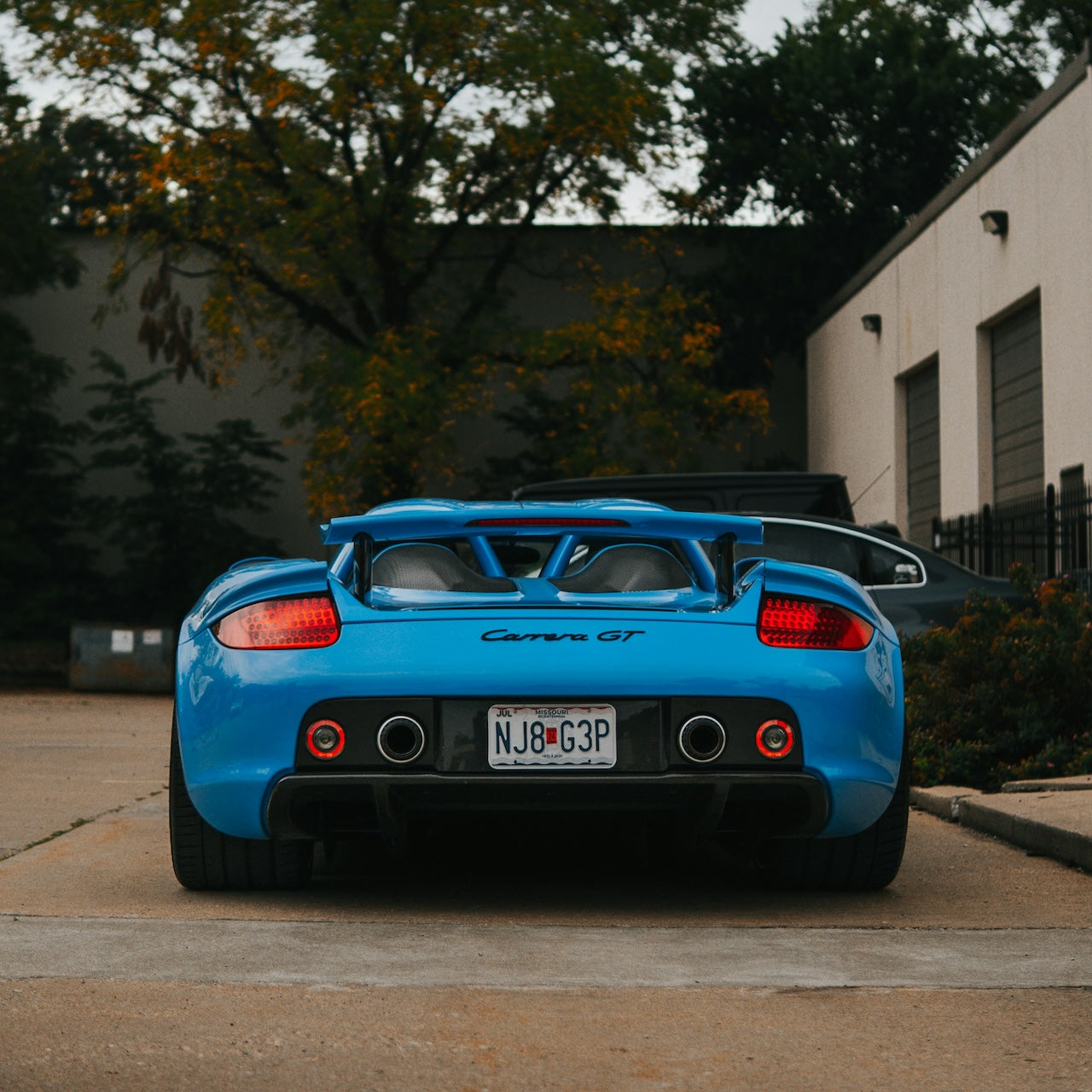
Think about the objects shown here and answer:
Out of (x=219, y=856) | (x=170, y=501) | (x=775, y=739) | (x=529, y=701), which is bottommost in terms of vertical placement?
(x=219, y=856)

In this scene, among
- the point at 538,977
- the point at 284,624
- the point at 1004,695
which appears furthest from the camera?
the point at 1004,695

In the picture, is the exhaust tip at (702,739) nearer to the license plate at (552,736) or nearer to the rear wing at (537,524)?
the license plate at (552,736)

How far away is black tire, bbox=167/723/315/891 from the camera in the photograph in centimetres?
553

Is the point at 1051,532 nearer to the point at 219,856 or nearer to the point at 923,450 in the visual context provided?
the point at 923,450

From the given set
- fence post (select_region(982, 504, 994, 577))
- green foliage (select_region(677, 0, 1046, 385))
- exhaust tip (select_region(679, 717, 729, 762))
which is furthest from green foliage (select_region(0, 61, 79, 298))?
exhaust tip (select_region(679, 717, 729, 762))

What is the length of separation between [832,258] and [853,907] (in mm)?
27715

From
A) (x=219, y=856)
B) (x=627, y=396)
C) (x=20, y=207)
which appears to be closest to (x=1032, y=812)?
(x=219, y=856)

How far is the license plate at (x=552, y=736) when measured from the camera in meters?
5.06

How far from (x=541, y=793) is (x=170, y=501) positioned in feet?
90.8

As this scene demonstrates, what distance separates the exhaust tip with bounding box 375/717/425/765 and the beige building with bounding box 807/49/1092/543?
1256 cm

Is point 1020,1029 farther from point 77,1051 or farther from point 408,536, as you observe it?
point 408,536

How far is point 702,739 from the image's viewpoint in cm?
509

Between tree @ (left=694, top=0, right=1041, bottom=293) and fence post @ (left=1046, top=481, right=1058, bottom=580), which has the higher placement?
tree @ (left=694, top=0, right=1041, bottom=293)

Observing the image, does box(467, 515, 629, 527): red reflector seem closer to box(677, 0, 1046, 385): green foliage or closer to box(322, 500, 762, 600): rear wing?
box(322, 500, 762, 600): rear wing
